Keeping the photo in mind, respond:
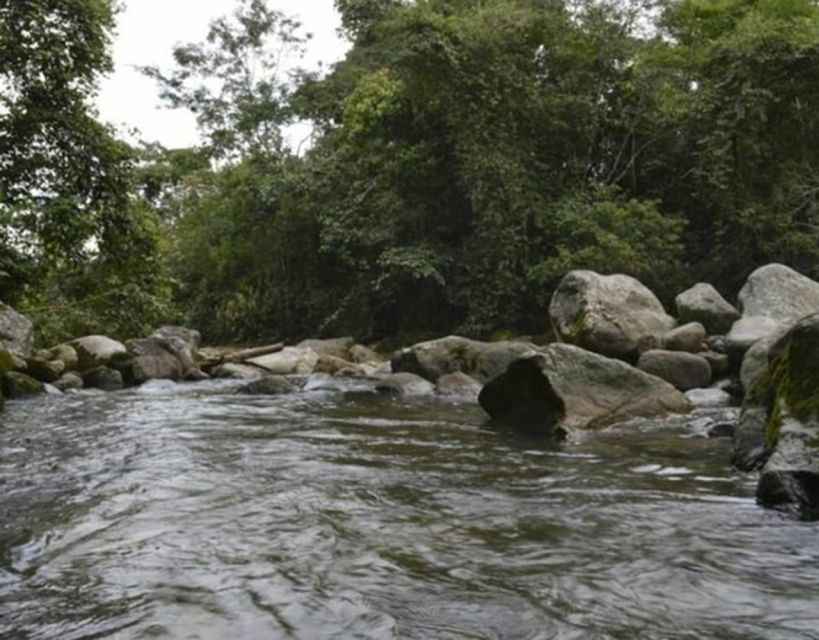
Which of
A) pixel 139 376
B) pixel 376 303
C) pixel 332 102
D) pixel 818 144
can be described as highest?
pixel 332 102

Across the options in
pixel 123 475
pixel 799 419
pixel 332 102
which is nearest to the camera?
pixel 799 419

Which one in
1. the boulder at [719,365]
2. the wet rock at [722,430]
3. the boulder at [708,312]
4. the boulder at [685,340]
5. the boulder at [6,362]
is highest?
the boulder at [708,312]

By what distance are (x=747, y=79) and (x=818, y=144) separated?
6.50 ft

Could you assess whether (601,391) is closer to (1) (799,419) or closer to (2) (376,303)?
(1) (799,419)

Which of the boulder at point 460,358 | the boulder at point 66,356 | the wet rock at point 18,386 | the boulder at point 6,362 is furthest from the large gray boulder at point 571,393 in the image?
the boulder at point 66,356

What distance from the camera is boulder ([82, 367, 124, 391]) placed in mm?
12373

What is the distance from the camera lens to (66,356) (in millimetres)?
13047

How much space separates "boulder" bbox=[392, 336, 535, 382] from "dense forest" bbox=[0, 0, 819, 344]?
4081 mm

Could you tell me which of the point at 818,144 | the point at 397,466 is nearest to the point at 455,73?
the point at 818,144

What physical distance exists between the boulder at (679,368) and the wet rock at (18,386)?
7.89 metres

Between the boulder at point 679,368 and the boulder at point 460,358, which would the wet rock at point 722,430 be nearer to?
the boulder at point 679,368

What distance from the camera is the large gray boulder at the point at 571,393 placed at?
719cm

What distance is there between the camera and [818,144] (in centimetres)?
1609

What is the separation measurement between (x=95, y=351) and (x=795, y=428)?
11.5m
